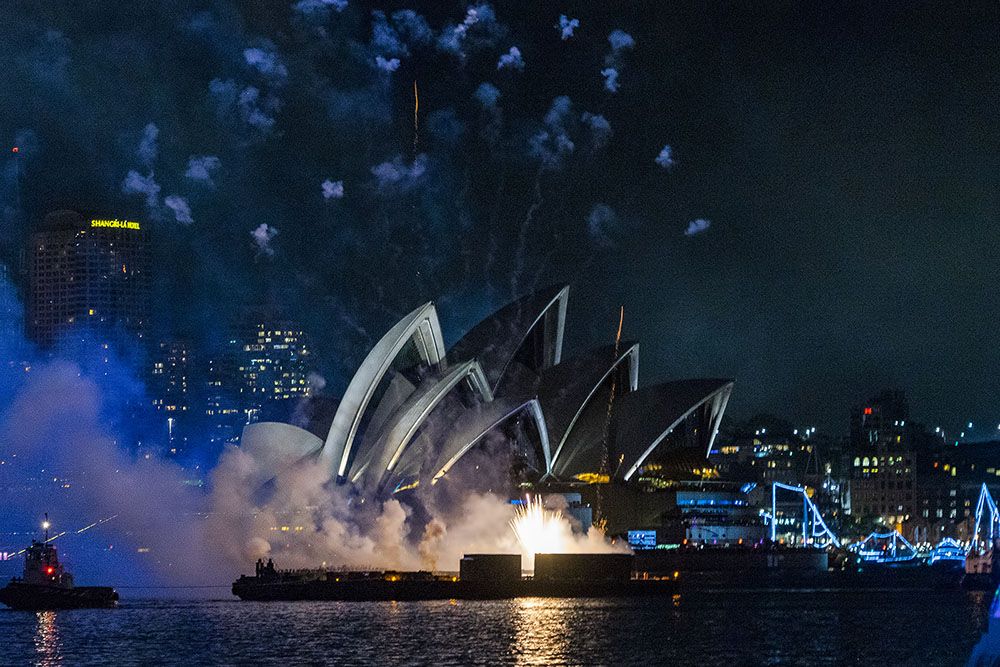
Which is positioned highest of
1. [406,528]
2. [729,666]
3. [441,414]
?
[441,414]

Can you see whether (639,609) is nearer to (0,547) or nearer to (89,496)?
(89,496)

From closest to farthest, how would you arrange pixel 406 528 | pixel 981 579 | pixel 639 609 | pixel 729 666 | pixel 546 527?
1. pixel 729 666
2. pixel 639 609
3. pixel 406 528
4. pixel 546 527
5. pixel 981 579

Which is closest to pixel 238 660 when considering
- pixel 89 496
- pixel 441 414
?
pixel 441 414

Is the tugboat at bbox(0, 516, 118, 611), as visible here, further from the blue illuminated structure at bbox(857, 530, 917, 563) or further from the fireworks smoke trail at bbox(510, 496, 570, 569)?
the blue illuminated structure at bbox(857, 530, 917, 563)

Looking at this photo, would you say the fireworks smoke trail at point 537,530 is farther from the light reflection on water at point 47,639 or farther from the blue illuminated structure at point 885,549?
the blue illuminated structure at point 885,549

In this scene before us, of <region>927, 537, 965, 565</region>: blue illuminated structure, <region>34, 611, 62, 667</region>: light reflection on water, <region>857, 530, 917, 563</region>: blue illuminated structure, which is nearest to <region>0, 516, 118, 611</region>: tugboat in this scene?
<region>34, 611, 62, 667</region>: light reflection on water

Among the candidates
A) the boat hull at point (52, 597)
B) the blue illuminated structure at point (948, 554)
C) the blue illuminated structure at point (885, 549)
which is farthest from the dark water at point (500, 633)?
the blue illuminated structure at point (885, 549)

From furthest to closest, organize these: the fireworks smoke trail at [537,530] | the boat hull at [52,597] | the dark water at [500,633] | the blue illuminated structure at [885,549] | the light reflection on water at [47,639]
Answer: the blue illuminated structure at [885,549] → the fireworks smoke trail at [537,530] → the boat hull at [52,597] → the dark water at [500,633] → the light reflection on water at [47,639]
